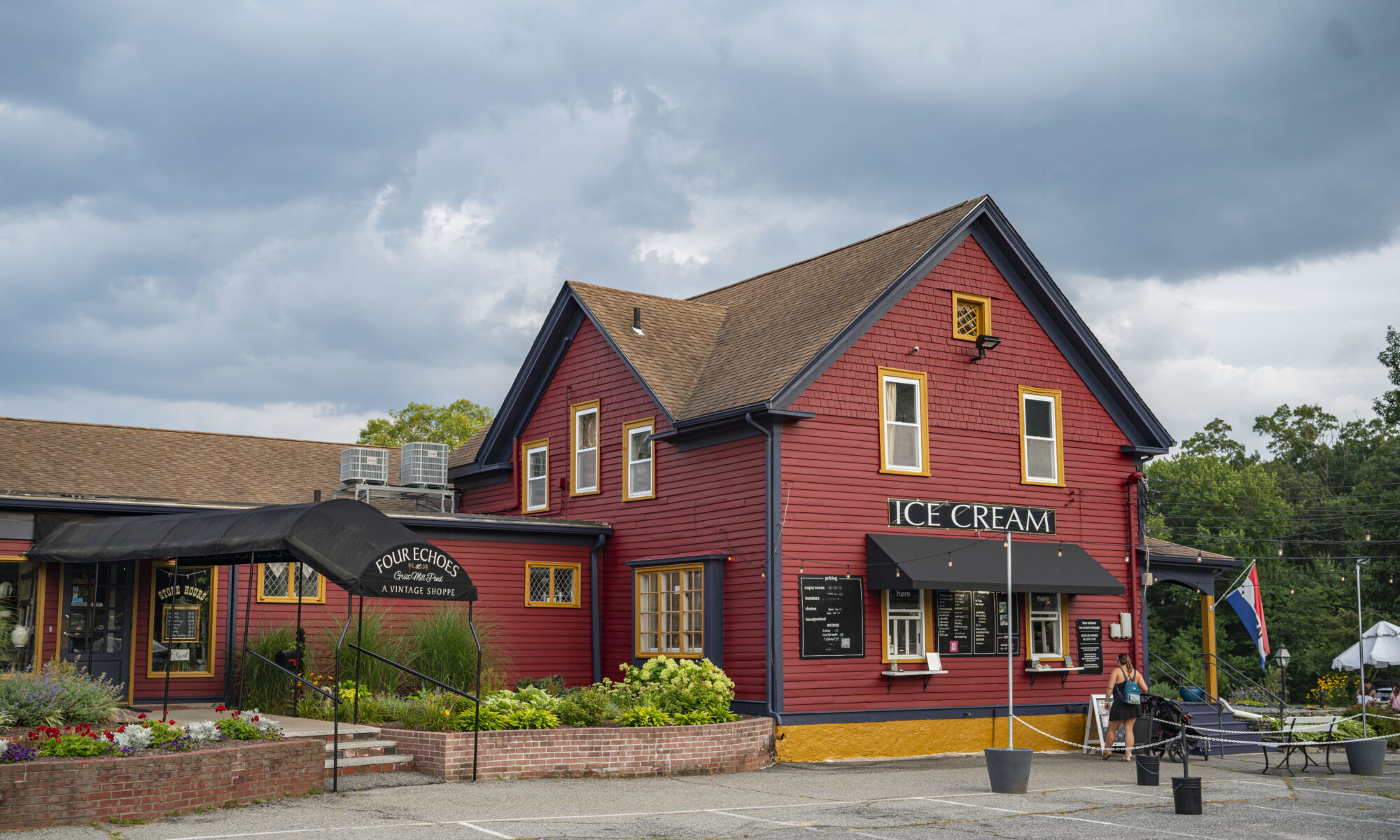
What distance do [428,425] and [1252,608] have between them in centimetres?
3089

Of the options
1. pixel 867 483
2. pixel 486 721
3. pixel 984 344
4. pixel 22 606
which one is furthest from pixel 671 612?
pixel 22 606

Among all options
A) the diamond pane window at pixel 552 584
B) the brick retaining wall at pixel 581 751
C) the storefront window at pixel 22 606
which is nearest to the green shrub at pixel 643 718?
the brick retaining wall at pixel 581 751

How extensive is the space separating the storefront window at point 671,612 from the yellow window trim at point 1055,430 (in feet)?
20.0

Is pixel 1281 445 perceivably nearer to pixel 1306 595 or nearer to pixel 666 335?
pixel 1306 595

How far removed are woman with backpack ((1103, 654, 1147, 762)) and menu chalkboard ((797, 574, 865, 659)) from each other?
398 cm

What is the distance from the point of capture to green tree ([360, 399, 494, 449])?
46.8 metres

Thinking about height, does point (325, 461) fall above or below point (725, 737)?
above

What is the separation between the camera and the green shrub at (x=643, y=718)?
651 inches

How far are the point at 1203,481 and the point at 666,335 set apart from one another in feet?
165

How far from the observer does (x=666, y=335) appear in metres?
23.8

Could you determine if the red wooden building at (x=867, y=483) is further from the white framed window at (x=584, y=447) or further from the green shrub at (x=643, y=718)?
the green shrub at (x=643, y=718)

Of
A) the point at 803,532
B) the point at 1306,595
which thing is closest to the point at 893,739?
the point at 803,532

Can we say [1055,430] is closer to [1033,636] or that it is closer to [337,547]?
[1033,636]

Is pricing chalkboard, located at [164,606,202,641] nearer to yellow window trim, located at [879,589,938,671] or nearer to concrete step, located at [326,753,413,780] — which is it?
concrete step, located at [326,753,413,780]
